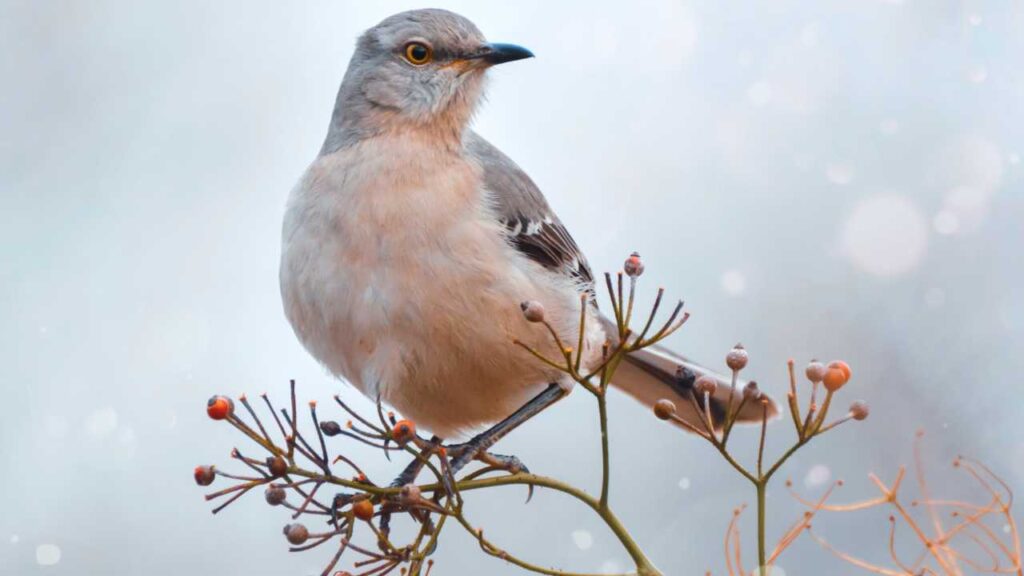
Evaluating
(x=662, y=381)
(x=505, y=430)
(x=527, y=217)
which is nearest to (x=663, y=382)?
(x=662, y=381)

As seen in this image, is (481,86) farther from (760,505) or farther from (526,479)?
(760,505)

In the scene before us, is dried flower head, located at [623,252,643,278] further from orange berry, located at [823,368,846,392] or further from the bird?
the bird

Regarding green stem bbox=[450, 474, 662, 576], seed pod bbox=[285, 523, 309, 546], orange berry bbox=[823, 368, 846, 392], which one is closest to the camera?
green stem bbox=[450, 474, 662, 576]

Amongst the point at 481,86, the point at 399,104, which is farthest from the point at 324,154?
the point at 481,86

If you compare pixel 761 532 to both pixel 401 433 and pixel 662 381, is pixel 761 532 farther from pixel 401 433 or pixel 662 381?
pixel 662 381

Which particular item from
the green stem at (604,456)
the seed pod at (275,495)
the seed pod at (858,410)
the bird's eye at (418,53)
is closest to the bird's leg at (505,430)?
the seed pod at (275,495)

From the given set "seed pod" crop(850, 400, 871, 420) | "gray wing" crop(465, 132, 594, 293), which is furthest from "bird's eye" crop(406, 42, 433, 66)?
"seed pod" crop(850, 400, 871, 420)
